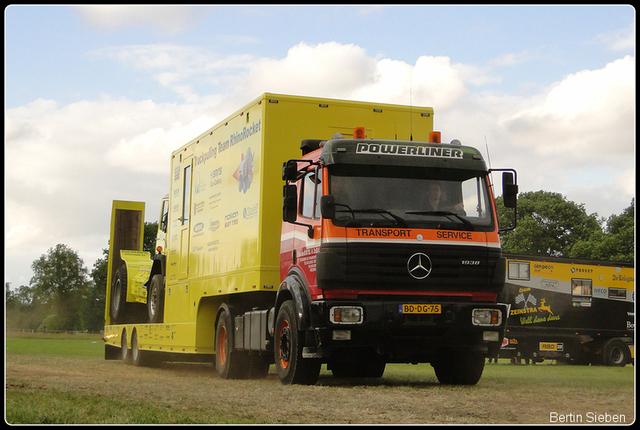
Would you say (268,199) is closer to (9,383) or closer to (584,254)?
(9,383)

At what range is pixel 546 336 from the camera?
2502 cm

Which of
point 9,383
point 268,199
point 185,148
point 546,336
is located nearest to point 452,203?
point 268,199

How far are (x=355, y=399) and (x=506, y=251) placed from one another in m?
39.2

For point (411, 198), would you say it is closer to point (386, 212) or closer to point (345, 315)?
point (386, 212)

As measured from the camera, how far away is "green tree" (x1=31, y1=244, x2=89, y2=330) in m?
84.5

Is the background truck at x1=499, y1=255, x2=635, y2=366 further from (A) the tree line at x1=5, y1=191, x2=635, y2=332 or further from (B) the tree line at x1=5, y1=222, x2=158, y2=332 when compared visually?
(B) the tree line at x1=5, y1=222, x2=158, y2=332

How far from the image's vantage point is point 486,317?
11008 millimetres

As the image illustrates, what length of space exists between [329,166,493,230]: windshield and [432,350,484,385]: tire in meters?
2.09

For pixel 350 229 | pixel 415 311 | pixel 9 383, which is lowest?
pixel 9 383

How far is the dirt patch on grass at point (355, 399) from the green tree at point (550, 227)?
52.8m

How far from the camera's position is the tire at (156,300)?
59.0 feet

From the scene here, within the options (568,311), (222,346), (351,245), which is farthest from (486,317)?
(568,311)

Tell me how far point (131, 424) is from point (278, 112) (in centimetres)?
652

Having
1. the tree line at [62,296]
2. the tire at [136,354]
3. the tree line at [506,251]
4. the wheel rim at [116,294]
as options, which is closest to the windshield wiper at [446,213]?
the tire at [136,354]
